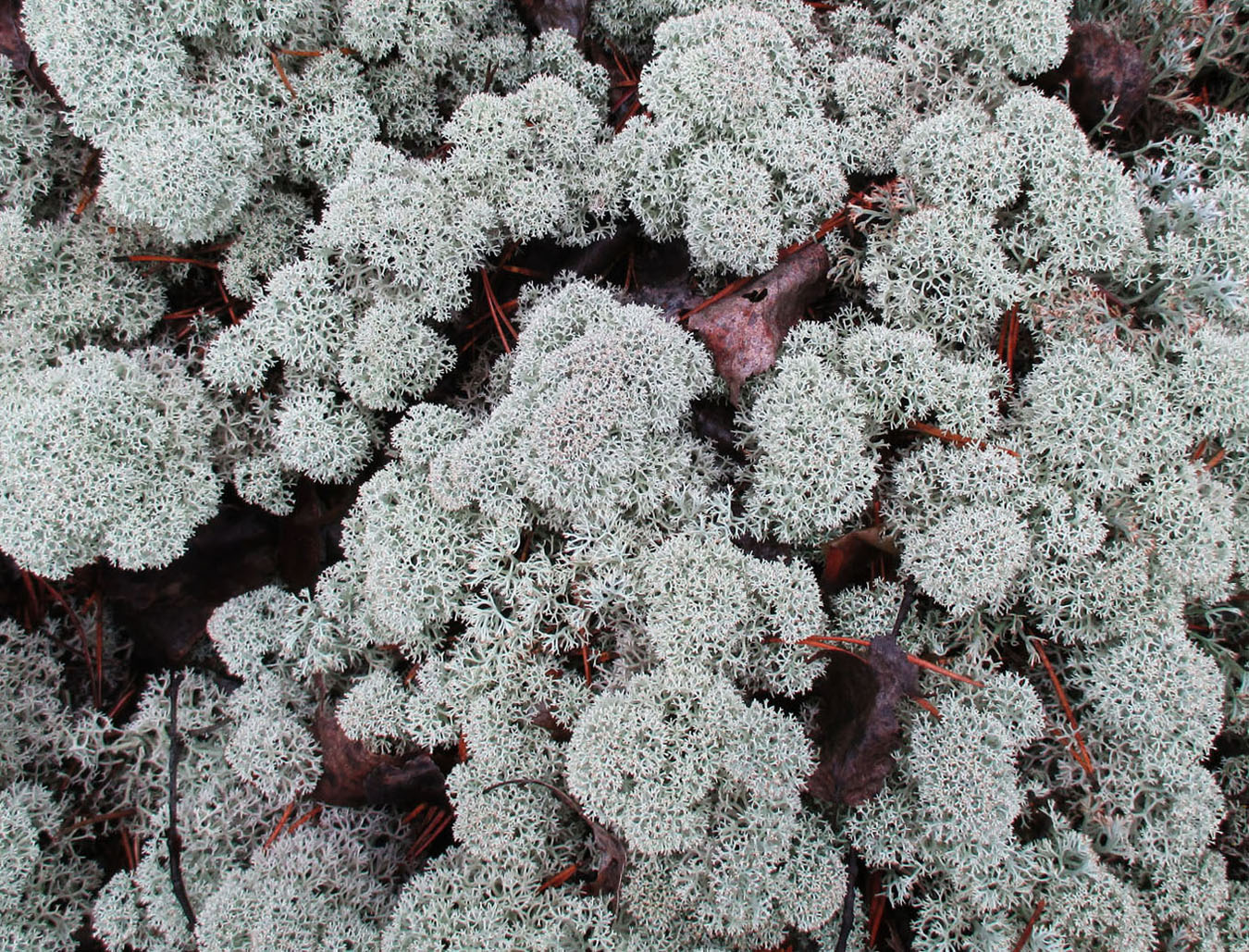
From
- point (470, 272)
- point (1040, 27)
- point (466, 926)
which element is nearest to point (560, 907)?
point (466, 926)

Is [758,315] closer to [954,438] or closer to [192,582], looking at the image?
[954,438]

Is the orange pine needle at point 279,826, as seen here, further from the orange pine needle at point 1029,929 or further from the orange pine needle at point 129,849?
the orange pine needle at point 1029,929

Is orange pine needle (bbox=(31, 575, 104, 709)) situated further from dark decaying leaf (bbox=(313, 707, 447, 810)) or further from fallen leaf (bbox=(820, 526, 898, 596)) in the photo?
fallen leaf (bbox=(820, 526, 898, 596))

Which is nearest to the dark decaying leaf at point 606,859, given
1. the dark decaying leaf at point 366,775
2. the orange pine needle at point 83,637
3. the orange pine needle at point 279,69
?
the dark decaying leaf at point 366,775

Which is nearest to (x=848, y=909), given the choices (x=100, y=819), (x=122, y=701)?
(x=100, y=819)

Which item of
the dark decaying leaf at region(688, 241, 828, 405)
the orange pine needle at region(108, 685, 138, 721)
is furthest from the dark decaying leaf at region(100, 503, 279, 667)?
the dark decaying leaf at region(688, 241, 828, 405)

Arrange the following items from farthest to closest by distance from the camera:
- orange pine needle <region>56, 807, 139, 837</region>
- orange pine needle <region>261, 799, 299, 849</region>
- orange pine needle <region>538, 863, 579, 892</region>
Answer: orange pine needle <region>56, 807, 139, 837</region> → orange pine needle <region>261, 799, 299, 849</region> → orange pine needle <region>538, 863, 579, 892</region>

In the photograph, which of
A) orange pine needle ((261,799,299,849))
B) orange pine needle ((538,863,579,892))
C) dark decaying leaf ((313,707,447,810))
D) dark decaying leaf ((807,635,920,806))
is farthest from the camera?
orange pine needle ((261,799,299,849))
